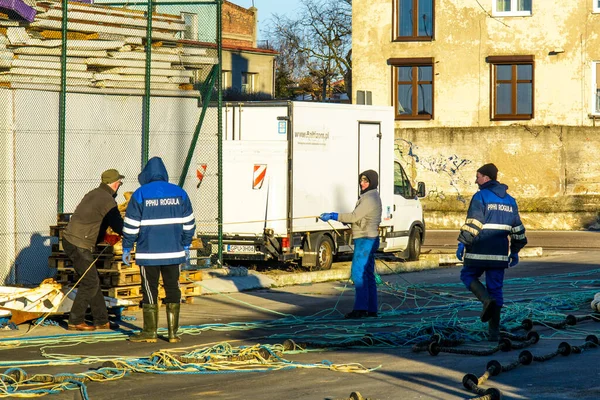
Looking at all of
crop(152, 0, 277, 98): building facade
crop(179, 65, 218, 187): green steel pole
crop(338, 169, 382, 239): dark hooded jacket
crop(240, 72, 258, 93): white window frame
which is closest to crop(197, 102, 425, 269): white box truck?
crop(179, 65, 218, 187): green steel pole

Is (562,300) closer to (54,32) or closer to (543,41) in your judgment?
(54,32)

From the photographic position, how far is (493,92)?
3862 centimetres

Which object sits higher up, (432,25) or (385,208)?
(432,25)

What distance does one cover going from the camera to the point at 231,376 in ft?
31.1

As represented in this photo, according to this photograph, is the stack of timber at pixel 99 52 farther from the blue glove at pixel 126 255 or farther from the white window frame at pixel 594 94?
the white window frame at pixel 594 94

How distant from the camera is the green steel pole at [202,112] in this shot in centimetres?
1806

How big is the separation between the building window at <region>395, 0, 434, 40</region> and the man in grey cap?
91.5 ft

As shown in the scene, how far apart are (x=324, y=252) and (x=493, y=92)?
19956mm

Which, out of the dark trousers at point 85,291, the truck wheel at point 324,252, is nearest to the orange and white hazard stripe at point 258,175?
the truck wheel at point 324,252

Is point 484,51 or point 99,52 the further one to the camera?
point 484,51

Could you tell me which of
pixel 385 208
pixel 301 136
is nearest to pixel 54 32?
pixel 301 136

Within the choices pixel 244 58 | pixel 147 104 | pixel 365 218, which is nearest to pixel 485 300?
pixel 365 218

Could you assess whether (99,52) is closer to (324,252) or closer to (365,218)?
(365,218)

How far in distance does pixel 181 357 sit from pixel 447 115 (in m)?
30.1
